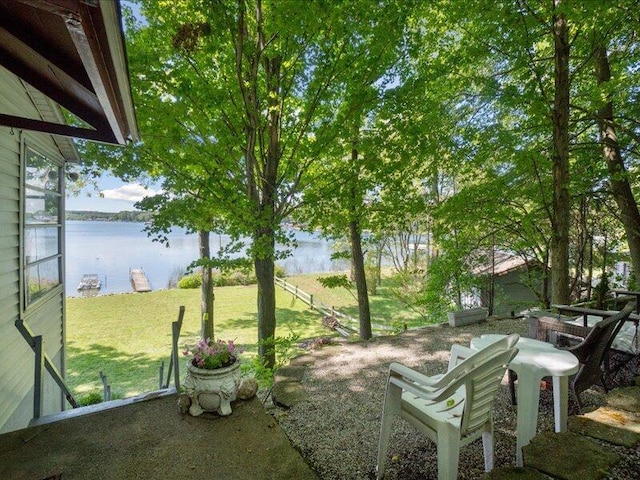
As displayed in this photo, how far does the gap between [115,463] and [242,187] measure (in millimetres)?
3749

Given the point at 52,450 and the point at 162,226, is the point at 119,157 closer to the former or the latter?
the point at 162,226

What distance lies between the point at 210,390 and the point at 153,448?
51cm

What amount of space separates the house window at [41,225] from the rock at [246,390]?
8.91 feet

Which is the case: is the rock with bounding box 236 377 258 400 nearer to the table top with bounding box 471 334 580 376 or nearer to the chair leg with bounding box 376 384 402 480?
the chair leg with bounding box 376 384 402 480

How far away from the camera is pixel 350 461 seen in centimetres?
227

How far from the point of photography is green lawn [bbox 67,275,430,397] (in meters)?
8.37

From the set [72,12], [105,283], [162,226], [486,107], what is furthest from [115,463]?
[105,283]

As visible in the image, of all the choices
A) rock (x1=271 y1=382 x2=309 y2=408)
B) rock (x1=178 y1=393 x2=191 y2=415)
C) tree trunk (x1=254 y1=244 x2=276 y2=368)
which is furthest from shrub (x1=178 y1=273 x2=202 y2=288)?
rock (x1=178 y1=393 x2=191 y2=415)

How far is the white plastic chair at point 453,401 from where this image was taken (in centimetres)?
166


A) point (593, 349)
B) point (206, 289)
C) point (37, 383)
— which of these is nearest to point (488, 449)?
point (593, 349)

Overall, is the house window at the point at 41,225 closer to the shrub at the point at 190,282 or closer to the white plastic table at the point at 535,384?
the white plastic table at the point at 535,384

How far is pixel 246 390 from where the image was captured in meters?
2.72

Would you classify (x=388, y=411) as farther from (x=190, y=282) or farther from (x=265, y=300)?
(x=190, y=282)

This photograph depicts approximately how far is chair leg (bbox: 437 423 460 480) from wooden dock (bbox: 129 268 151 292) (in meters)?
19.8
